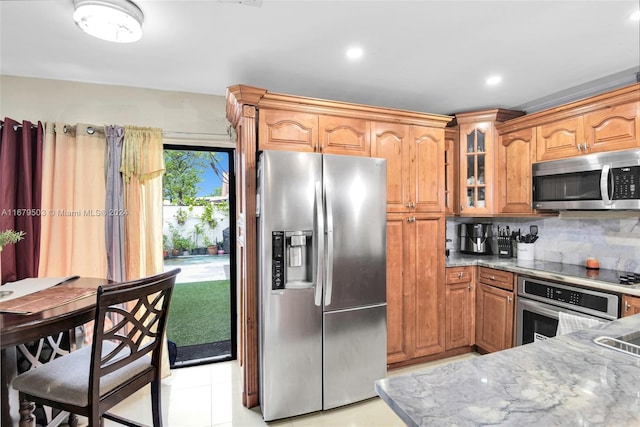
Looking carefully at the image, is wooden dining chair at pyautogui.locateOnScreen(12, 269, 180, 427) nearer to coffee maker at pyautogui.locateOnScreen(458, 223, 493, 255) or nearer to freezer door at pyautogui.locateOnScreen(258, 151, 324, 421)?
freezer door at pyautogui.locateOnScreen(258, 151, 324, 421)

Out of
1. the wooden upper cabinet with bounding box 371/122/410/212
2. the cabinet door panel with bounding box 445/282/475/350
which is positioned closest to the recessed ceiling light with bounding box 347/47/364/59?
the wooden upper cabinet with bounding box 371/122/410/212

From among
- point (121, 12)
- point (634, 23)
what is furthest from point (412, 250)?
point (121, 12)

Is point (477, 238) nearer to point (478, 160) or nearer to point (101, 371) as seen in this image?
point (478, 160)

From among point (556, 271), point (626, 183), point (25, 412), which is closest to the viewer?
point (25, 412)

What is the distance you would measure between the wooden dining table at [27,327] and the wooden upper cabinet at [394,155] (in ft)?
7.08

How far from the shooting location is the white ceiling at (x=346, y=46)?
1707mm

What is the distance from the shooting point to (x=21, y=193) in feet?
7.93

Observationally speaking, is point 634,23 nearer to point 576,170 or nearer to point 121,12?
point 576,170

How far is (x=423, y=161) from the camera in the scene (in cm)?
287

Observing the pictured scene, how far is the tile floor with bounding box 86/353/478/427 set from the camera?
219 cm

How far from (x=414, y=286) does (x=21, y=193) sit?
3217 millimetres

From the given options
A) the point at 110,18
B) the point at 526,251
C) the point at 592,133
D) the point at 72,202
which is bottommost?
the point at 526,251

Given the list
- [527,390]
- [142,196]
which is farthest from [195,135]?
[527,390]

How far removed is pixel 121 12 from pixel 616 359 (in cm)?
250
